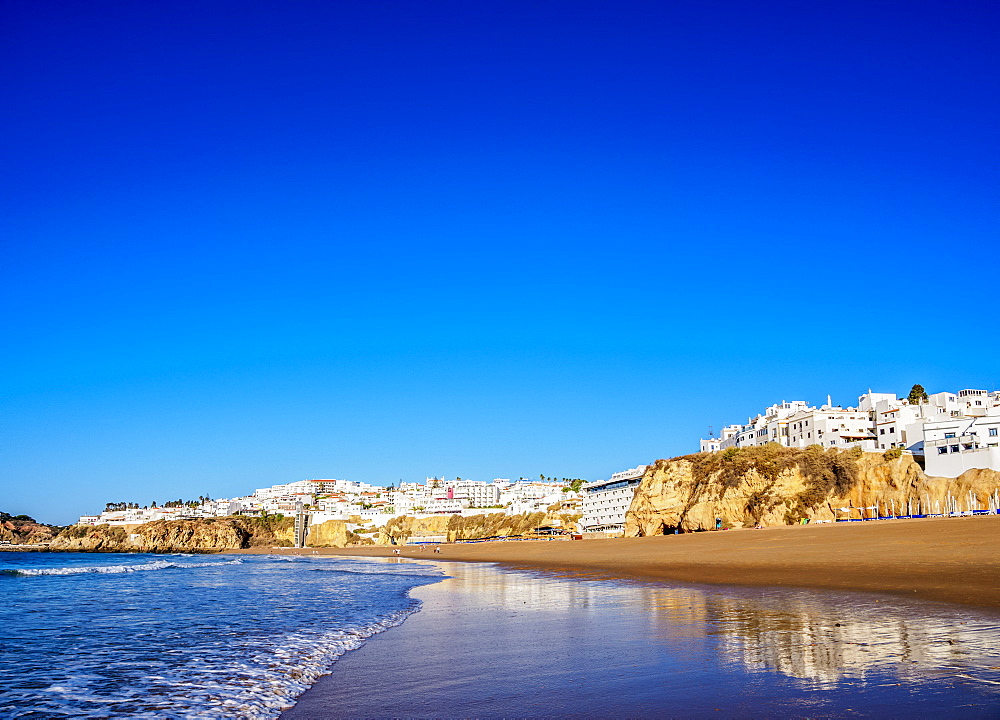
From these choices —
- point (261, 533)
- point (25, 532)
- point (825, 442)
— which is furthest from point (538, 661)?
point (25, 532)

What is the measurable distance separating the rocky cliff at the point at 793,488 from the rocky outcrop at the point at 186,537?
90723 millimetres

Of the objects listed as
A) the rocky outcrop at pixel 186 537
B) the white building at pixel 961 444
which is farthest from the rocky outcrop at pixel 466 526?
the white building at pixel 961 444

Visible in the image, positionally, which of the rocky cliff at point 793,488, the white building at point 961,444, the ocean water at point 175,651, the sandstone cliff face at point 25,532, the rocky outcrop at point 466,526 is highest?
the white building at point 961,444

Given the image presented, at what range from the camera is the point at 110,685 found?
7359 mm

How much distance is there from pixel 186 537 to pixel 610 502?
3277 inches

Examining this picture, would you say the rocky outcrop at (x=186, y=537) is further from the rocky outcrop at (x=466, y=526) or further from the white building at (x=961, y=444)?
the white building at (x=961, y=444)

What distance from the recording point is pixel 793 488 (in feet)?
166

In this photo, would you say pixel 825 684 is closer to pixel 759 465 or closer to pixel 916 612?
pixel 916 612

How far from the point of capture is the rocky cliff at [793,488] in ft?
146

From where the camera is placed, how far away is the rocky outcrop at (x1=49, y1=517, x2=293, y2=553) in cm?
12288

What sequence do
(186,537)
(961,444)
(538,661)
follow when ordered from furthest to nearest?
(186,537)
(961,444)
(538,661)

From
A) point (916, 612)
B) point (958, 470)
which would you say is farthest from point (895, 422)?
point (916, 612)

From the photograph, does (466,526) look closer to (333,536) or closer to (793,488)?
(333,536)

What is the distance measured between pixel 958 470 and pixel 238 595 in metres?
46.1
